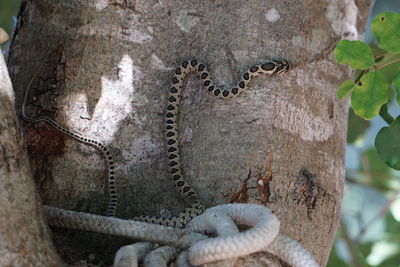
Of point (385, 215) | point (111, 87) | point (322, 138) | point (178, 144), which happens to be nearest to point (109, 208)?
point (178, 144)

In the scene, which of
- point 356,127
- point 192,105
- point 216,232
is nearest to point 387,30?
point 192,105

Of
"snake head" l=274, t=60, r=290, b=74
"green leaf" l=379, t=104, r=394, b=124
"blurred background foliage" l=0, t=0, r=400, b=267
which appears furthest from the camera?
"blurred background foliage" l=0, t=0, r=400, b=267

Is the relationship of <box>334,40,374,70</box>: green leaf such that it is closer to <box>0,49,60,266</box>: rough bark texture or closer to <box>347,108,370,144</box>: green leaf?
<box>0,49,60,266</box>: rough bark texture

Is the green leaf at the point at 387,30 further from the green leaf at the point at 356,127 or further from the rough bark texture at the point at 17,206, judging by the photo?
the green leaf at the point at 356,127

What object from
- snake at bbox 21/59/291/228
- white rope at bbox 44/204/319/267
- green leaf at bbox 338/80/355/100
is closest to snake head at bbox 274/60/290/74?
snake at bbox 21/59/291/228

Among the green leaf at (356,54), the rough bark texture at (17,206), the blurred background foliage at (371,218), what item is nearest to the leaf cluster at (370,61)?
the green leaf at (356,54)

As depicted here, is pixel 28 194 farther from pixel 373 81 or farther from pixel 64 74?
pixel 373 81
